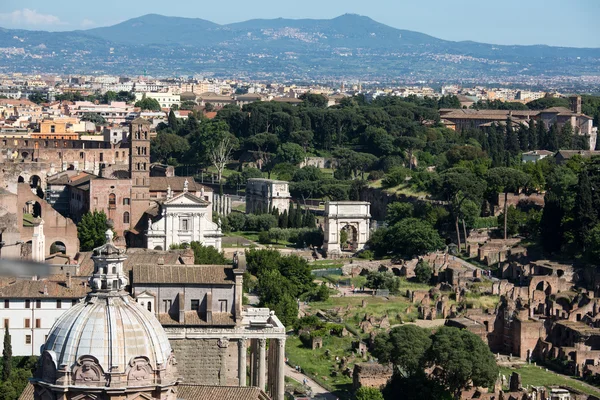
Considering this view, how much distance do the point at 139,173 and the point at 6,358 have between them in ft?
98.8

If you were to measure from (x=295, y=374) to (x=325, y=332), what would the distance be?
5576mm

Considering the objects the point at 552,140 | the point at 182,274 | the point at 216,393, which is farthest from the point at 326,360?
the point at 552,140

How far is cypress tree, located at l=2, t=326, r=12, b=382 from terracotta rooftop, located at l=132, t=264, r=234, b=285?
5170 mm

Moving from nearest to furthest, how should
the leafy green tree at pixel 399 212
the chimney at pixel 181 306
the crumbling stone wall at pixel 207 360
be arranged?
1. the crumbling stone wall at pixel 207 360
2. the chimney at pixel 181 306
3. the leafy green tree at pixel 399 212

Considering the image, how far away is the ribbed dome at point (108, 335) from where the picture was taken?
20.6 metres

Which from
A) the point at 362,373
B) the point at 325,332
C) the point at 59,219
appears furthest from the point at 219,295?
the point at 59,219

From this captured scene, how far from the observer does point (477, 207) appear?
263ft

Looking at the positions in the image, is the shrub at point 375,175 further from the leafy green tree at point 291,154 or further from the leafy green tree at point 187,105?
the leafy green tree at point 187,105

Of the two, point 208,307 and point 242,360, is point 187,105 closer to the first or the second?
point 208,307

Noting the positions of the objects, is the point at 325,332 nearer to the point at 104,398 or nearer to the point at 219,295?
the point at 219,295

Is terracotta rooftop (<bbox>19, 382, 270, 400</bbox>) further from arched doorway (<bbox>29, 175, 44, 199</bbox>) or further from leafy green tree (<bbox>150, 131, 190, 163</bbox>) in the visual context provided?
leafy green tree (<bbox>150, 131, 190, 163</bbox>)

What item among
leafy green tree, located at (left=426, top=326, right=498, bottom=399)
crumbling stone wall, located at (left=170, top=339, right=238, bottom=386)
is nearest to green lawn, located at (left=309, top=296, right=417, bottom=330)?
leafy green tree, located at (left=426, top=326, right=498, bottom=399)

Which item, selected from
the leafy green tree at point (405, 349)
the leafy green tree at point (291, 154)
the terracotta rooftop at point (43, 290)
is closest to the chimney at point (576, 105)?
the leafy green tree at point (291, 154)

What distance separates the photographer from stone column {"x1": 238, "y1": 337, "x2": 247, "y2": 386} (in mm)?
38062
